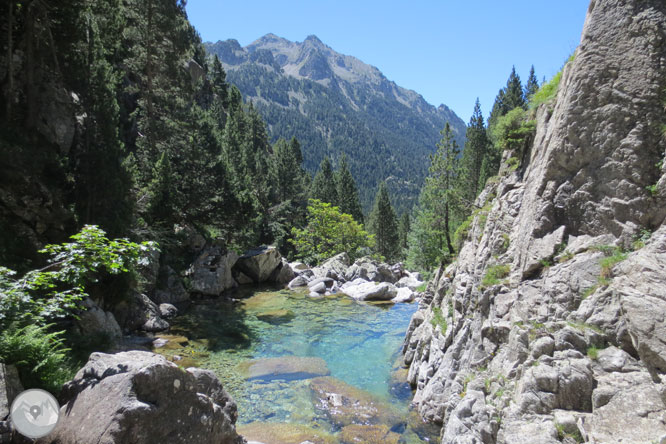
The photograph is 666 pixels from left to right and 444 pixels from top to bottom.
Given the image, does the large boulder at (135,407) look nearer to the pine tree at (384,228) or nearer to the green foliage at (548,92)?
the green foliage at (548,92)

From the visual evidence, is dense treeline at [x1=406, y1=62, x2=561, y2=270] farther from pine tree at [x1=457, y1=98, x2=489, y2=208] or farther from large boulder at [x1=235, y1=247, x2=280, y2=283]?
large boulder at [x1=235, y1=247, x2=280, y2=283]

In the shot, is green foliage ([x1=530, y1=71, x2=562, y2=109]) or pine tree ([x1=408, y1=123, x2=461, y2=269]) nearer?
green foliage ([x1=530, y1=71, x2=562, y2=109])

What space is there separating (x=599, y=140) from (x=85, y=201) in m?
18.2

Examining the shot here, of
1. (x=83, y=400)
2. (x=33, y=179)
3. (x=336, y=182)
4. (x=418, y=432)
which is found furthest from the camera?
(x=336, y=182)

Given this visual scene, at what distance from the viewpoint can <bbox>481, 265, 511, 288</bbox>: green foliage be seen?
9656 mm

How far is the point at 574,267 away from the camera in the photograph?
766cm

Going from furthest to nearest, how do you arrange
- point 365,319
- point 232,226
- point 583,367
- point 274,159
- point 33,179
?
point 274,159, point 232,226, point 365,319, point 33,179, point 583,367

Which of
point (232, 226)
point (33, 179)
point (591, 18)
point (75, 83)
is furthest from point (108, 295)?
point (591, 18)

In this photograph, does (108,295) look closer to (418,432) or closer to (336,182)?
(418,432)

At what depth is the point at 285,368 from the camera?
597 inches

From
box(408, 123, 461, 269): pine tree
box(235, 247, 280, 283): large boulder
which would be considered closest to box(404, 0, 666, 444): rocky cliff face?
box(408, 123, 461, 269): pine tree

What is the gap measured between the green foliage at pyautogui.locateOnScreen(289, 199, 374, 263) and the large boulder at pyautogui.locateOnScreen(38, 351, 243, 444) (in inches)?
1552

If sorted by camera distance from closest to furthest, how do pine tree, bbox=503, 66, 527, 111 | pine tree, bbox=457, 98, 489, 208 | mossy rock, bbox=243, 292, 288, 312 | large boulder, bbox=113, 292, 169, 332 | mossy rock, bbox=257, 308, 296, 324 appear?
large boulder, bbox=113, 292, 169, 332 < mossy rock, bbox=257, 308, 296, 324 < mossy rock, bbox=243, 292, 288, 312 < pine tree, bbox=457, 98, 489, 208 < pine tree, bbox=503, 66, 527, 111

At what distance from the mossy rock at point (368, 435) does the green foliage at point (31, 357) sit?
6978 mm
